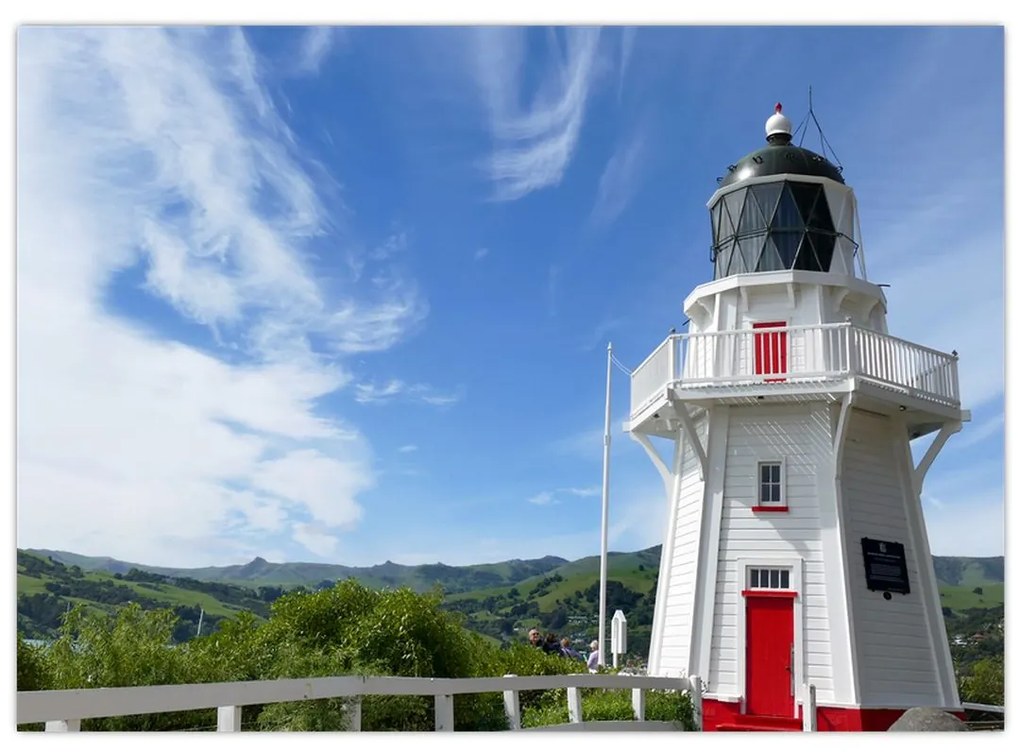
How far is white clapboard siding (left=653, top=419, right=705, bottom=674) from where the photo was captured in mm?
9078

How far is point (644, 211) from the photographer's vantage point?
9414 mm

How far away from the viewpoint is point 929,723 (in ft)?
22.4

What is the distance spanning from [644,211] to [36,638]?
5.81 m

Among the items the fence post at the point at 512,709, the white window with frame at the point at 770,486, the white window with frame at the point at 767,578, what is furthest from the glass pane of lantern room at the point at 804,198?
the fence post at the point at 512,709

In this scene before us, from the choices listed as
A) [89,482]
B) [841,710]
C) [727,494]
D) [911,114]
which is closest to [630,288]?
[727,494]

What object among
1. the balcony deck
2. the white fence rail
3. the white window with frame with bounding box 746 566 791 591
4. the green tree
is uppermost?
the balcony deck

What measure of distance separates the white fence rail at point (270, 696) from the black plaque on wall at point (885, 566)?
228cm

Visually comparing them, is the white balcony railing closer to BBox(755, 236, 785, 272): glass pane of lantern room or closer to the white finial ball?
BBox(755, 236, 785, 272): glass pane of lantern room

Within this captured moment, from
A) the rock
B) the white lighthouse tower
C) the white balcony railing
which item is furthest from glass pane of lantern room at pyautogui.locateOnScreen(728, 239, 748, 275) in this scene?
the rock

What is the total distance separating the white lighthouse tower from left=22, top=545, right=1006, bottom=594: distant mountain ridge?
0.73 metres

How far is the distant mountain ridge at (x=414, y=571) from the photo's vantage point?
7.51 metres

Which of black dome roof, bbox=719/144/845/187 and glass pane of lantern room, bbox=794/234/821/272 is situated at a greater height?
black dome roof, bbox=719/144/845/187

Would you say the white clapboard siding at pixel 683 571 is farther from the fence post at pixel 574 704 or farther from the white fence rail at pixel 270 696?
the fence post at pixel 574 704

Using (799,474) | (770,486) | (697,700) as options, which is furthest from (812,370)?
(697,700)
